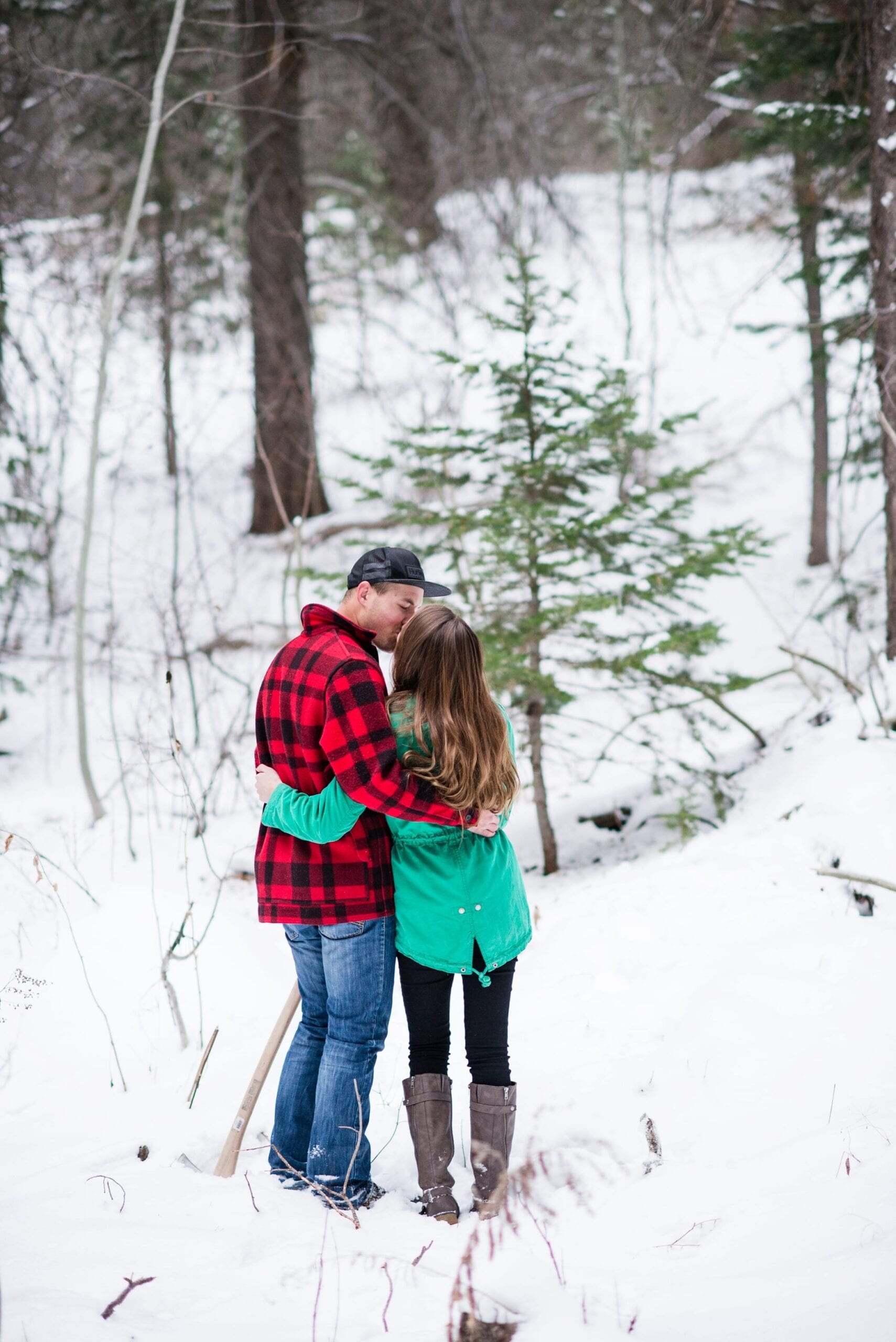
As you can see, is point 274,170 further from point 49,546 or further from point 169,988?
point 169,988

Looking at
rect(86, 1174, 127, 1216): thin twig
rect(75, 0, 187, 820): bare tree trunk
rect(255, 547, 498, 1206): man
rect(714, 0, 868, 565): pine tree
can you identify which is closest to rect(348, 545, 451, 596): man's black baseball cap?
rect(255, 547, 498, 1206): man

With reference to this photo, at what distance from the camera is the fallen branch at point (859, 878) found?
12.5 ft

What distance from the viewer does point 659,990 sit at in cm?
369

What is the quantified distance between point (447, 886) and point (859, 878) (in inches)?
89.8

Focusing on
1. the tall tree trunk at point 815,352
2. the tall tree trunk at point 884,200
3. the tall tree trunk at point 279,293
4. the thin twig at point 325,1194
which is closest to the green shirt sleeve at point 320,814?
the thin twig at point 325,1194

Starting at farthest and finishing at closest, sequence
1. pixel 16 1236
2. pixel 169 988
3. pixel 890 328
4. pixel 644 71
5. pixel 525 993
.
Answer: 1. pixel 644 71
2. pixel 890 328
3. pixel 525 993
4. pixel 169 988
5. pixel 16 1236

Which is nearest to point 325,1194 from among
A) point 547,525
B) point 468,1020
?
point 468,1020

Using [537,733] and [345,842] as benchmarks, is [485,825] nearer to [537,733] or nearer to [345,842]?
[345,842]

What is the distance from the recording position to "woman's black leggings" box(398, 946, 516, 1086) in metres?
2.57

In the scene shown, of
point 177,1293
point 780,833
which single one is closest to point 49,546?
point 780,833

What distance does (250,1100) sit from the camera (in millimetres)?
2736

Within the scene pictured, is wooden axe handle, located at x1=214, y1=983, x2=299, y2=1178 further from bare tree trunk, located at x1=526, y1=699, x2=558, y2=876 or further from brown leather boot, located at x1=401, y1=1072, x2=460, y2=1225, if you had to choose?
bare tree trunk, located at x1=526, y1=699, x2=558, y2=876

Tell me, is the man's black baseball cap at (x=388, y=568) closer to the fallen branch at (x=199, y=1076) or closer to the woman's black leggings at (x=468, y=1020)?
the woman's black leggings at (x=468, y=1020)

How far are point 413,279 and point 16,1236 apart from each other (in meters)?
19.4
